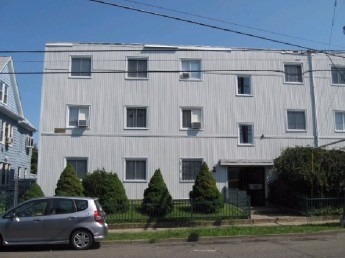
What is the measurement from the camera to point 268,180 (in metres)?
25.4

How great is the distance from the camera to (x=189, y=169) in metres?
24.9

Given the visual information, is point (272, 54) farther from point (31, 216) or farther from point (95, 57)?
point (31, 216)

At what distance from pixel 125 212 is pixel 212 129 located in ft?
25.8

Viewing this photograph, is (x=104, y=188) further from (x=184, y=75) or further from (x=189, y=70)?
(x=189, y=70)

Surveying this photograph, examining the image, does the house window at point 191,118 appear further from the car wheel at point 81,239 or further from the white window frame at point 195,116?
the car wheel at point 81,239

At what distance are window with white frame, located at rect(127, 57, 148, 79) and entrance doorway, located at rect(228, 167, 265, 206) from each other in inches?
283

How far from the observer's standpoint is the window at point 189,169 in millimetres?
24812

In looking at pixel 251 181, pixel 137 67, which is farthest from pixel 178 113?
pixel 251 181

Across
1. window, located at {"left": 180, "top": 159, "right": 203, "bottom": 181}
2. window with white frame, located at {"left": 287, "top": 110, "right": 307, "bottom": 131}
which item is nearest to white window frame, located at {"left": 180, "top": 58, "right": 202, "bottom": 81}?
window, located at {"left": 180, "top": 159, "right": 203, "bottom": 181}

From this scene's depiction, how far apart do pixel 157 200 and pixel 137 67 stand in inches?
340

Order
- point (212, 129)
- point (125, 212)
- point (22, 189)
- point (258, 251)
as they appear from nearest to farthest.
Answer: point (258, 251) < point (125, 212) < point (212, 129) < point (22, 189)

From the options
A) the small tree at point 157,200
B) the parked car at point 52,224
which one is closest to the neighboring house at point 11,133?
the small tree at point 157,200

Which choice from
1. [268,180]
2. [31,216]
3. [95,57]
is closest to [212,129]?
[268,180]

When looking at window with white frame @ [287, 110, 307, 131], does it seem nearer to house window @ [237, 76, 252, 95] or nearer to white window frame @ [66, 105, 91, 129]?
house window @ [237, 76, 252, 95]
